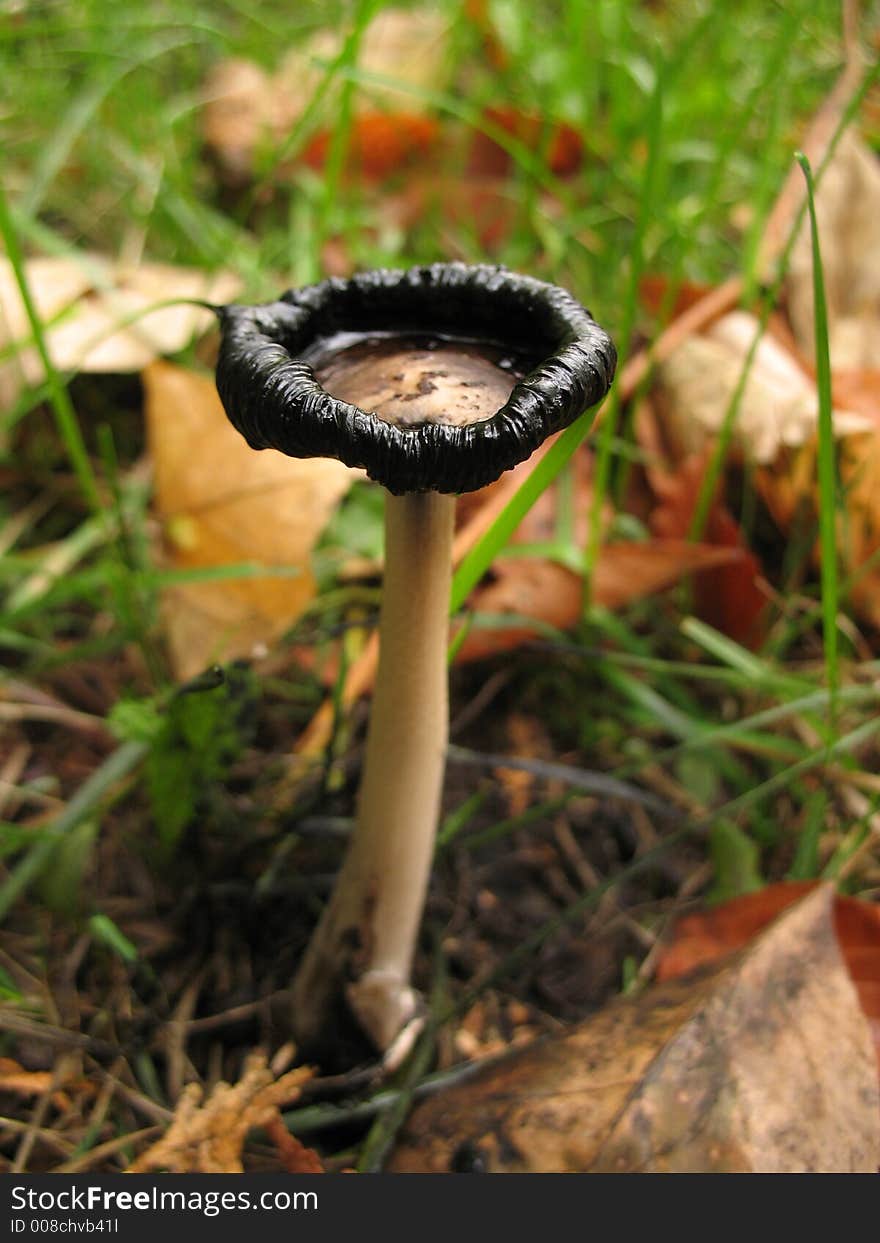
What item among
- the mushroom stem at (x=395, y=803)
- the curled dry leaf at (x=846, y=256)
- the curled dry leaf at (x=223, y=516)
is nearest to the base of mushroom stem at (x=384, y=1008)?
the mushroom stem at (x=395, y=803)

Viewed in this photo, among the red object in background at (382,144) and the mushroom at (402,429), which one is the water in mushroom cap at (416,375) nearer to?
the mushroom at (402,429)

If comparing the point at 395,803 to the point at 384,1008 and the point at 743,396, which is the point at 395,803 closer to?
the point at 384,1008

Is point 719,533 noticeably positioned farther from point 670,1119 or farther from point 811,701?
point 670,1119

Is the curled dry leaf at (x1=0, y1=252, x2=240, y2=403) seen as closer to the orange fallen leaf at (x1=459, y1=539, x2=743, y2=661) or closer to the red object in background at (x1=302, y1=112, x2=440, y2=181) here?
the red object in background at (x1=302, y1=112, x2=440, y2=181)

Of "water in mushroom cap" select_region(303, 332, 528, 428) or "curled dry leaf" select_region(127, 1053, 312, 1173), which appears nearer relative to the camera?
"water in mushroom cap" select_region(303, 332, 528, 428)

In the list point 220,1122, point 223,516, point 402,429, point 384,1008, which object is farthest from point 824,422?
point 220,1122

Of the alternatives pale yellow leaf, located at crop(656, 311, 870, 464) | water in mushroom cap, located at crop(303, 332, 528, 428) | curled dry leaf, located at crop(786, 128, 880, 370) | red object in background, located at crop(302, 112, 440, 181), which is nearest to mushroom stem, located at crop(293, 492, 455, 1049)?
water in mushroom cap, located at crop(303, 332, 528, 428)
